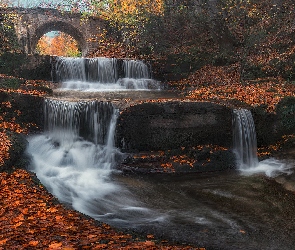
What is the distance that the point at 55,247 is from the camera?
4.26m

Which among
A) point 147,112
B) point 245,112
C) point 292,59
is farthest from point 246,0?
point 147,112

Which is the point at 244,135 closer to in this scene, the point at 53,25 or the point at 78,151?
the point at 78,151

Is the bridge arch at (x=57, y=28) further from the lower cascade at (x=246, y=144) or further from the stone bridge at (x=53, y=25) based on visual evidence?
the lower cascade at (x=246, y=144)

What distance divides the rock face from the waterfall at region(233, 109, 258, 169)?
43cm

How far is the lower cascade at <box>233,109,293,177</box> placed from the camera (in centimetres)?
1104

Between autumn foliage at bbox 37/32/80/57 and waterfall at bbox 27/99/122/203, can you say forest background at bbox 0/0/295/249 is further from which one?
autumn foliage at bbox 37/32/80/57

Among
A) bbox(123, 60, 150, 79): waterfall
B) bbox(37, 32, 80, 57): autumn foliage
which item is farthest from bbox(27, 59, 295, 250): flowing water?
bbox(37, 32, 80, 57): autumn foliage

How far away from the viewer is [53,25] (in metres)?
26.5

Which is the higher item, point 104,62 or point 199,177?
point 104,62

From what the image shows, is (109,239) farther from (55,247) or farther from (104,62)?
(104,62)

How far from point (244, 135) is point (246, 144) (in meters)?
0.35

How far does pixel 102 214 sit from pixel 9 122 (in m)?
6.56

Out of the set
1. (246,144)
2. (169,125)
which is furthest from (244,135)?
(169,125)

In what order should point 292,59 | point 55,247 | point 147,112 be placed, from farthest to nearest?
point 292,59 < point 147,112 < point 55,247
